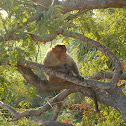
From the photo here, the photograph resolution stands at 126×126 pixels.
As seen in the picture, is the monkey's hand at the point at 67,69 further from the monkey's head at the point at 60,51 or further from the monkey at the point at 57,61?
the monkey's head at the point at 60,51

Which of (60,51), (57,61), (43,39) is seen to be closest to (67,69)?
(57,61)

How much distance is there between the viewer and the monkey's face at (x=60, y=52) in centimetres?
470

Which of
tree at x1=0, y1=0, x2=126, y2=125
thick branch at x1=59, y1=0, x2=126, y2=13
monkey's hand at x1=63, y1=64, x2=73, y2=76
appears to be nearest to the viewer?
tree at x1=0, y1=0, x2=126, y2=125

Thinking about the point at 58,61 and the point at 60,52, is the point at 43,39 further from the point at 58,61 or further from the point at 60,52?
the point at 58,61

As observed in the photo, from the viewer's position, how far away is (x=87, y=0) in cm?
462

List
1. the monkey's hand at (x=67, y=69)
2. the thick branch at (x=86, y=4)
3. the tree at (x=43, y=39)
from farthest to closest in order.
→ the monkey's hand at (x=67, y=69) < the thick branch at (x=86, y=4) < the tree at (x=43, y=39)

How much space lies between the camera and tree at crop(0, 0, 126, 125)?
2.42 meters

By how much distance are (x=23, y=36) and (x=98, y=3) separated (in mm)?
2803

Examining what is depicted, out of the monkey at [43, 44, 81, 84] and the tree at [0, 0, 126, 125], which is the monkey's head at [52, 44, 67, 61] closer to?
the monkey at [43, 44, 81, 84]

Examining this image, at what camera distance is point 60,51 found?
4.79m

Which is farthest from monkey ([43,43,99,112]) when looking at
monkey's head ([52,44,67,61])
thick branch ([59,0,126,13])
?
thick branch ([59,0,126,13])

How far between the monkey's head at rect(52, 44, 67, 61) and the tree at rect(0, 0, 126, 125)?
666 mm

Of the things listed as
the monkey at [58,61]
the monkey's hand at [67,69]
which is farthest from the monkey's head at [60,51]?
the monkey's hand at [67,69]

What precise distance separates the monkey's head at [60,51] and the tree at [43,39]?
67cm
